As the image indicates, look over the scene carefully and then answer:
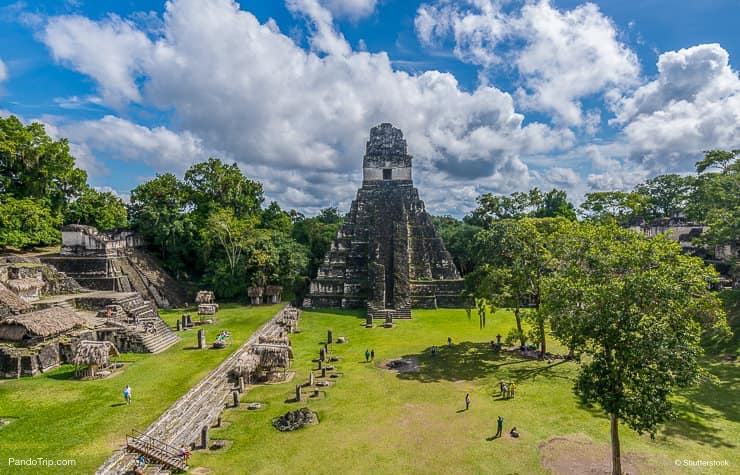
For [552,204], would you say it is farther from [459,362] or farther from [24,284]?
[24,284]

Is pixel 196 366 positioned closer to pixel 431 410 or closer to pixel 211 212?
pixel 431 410

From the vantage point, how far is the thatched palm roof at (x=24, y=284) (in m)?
22.3

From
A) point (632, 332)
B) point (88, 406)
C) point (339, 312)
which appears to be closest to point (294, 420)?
point (88, 406)

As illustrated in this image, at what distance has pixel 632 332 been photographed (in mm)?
8805

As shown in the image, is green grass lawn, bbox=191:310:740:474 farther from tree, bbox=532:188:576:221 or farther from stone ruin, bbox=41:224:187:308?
tree, bbox=532:188:576:221

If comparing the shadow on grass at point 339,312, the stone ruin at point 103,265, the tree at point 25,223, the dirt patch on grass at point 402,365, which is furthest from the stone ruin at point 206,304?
A: the dirt patch on grass at point 402,365

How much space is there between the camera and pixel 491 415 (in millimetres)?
13391

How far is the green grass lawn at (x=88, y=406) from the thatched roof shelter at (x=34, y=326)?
1.85 metres

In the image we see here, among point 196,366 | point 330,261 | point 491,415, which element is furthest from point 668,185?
point 196,366

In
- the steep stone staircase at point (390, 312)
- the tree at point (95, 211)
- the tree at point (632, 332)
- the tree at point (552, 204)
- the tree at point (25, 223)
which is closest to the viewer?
the tree at point (632, 332)

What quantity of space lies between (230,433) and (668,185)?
68.7 meters
